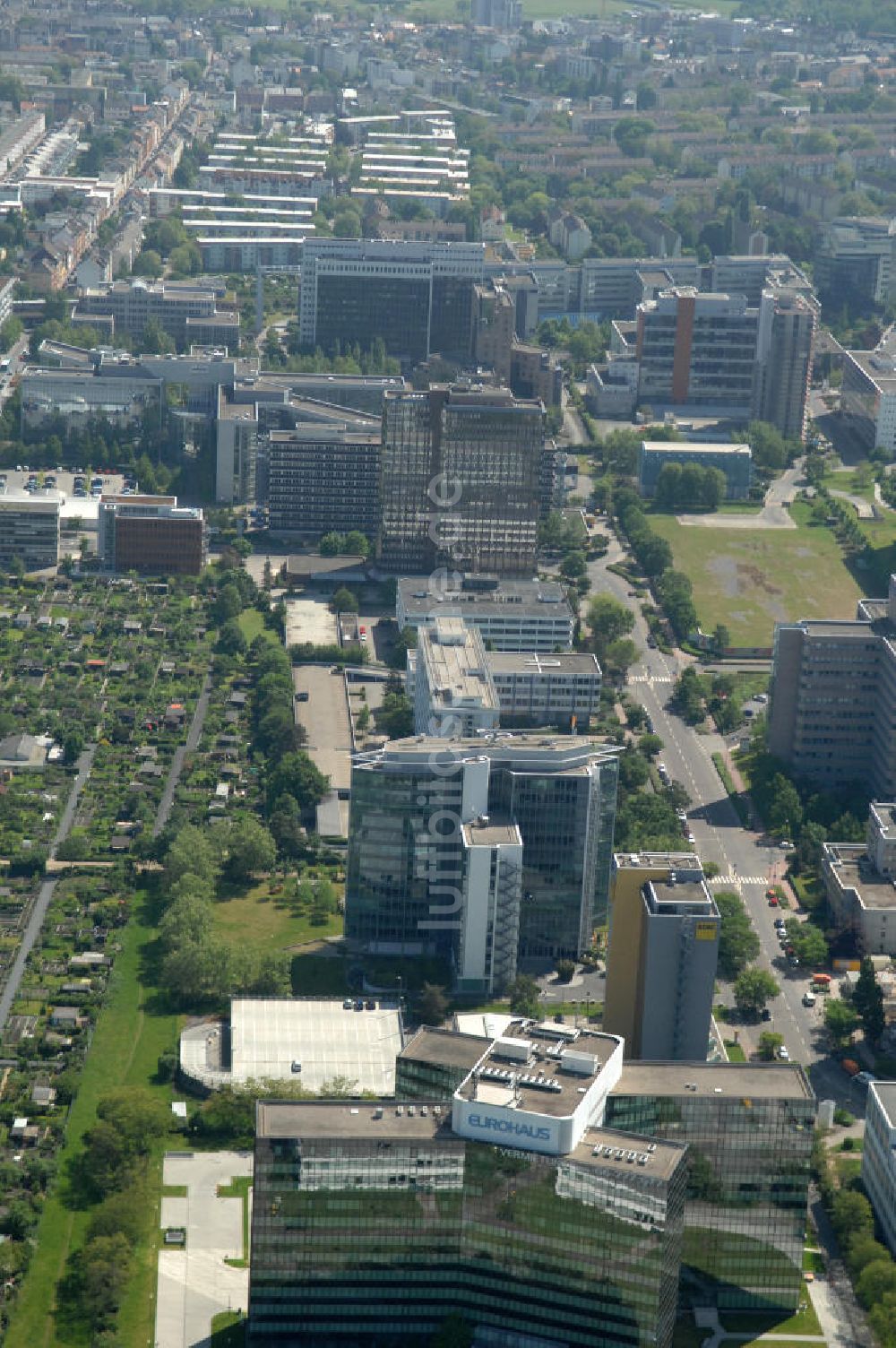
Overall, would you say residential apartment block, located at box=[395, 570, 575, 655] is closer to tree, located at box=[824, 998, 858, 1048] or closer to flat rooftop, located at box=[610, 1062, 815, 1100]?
tree, located at box=[824, 998, 858, 1048]

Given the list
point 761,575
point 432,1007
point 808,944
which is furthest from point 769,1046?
point 761,575

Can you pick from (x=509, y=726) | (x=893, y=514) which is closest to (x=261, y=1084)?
(x=509, y=726)

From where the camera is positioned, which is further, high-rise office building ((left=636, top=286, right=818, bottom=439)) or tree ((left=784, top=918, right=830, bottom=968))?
high-rise office building ((left=636, top=286, right=818, bottom=439))

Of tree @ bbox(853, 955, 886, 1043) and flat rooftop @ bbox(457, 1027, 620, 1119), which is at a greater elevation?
flat rooftop @ bbox(457, 1027, 620, 1119)

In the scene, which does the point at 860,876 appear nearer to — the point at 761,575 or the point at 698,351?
the point at 761,575

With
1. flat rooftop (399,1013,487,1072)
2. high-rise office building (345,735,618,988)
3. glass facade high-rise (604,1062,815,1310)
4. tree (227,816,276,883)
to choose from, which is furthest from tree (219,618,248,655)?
glass facade high-rise (604,1062,815,1310)

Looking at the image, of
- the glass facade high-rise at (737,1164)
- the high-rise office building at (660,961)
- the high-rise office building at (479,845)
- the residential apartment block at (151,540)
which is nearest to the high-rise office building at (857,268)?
the residential apartment block at (151,540)

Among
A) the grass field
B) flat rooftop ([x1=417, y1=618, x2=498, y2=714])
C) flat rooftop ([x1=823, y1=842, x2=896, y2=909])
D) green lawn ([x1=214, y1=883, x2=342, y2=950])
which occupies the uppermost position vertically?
flat rooftop ([x1=417, y1=618, x2=498, y2=714])
